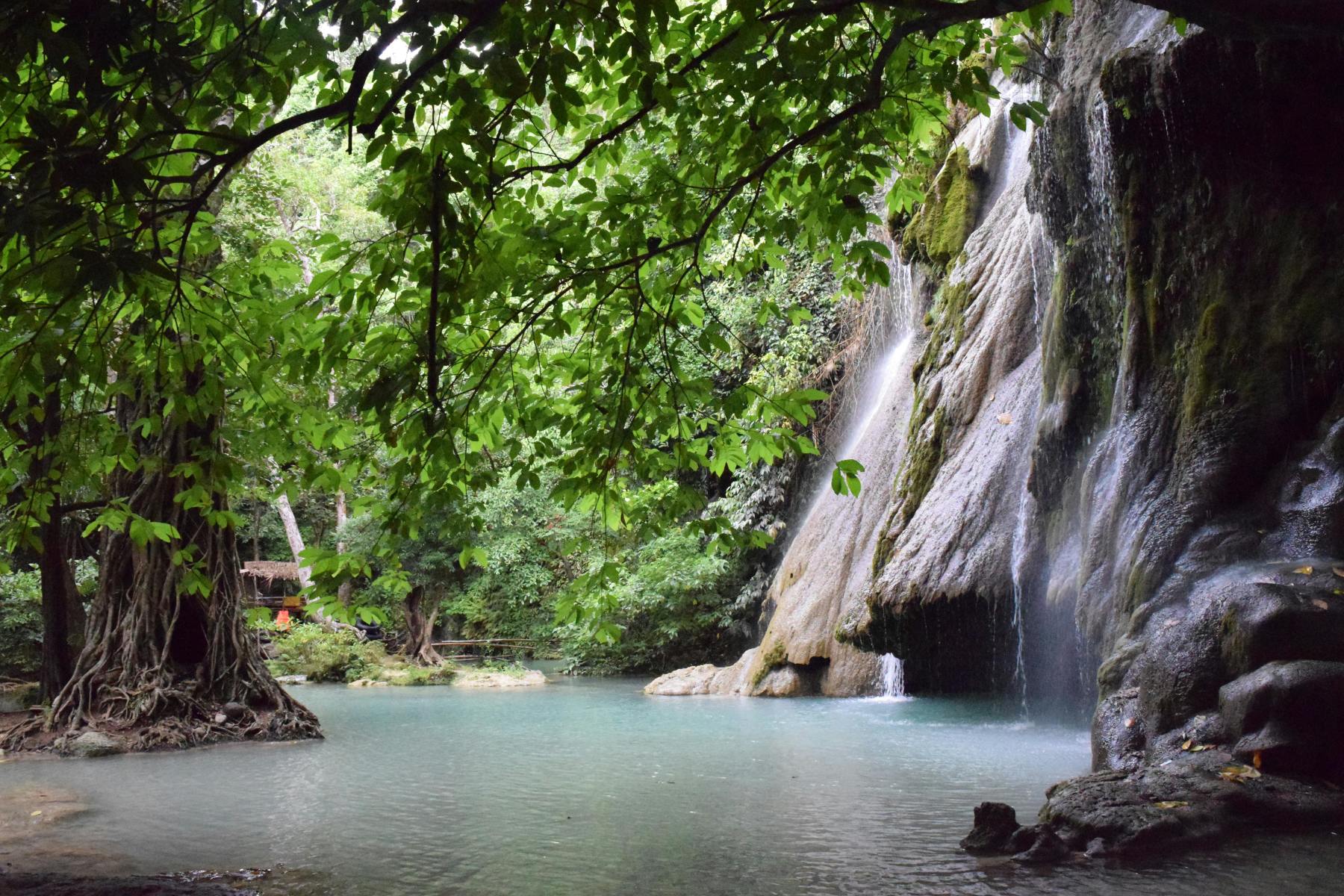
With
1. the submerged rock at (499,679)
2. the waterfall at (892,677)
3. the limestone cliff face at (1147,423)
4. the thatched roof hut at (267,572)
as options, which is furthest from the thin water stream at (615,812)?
the thatched roof hut at (267,572)

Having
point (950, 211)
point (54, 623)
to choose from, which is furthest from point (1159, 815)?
point (950, 211)

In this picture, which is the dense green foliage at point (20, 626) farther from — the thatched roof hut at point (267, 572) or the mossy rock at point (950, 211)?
the mossy rock at point (950, 211)

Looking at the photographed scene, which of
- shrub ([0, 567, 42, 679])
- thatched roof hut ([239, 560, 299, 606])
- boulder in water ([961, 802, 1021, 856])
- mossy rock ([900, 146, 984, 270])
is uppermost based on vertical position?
mossy rock ([900, 146, 984, 270])

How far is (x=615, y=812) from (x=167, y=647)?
620 centimetres

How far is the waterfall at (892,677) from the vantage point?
14227 millimetres

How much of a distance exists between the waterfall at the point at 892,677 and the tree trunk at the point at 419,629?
41.5 feet

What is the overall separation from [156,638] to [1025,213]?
1119 cm

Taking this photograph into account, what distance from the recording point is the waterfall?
14.2 meters

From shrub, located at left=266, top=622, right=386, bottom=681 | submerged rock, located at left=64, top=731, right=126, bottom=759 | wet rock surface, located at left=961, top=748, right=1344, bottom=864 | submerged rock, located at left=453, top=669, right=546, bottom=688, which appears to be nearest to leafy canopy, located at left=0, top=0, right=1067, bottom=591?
wet rock surface, located at left=961, top=748, right=1344, bottom=864

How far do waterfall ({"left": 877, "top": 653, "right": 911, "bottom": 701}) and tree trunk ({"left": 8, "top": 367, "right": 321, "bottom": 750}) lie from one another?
7.94 m

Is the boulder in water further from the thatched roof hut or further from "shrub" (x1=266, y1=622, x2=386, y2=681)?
the thatched roof hut

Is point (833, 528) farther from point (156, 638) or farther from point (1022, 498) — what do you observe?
point (156, 638)

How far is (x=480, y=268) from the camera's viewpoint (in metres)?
4.02

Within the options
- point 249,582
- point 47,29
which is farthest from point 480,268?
point 249,582
